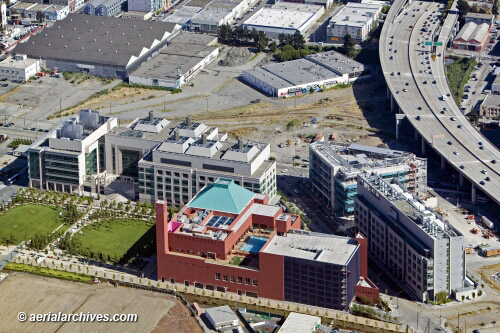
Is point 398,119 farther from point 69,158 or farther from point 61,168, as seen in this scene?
point 61,168

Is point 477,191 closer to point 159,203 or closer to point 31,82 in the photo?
point 159,203

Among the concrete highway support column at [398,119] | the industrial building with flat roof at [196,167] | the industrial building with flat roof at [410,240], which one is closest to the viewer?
the industrial building with flat roof at [410,240]

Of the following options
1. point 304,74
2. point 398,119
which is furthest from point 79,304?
point 304,74

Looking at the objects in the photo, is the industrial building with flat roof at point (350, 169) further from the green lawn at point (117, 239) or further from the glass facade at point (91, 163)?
the glass facade at point (91, 163)

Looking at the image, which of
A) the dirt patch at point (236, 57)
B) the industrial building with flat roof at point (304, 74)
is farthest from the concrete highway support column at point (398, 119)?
the dirt patch at point (236, 57)

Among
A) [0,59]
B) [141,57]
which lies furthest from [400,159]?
[0,59]

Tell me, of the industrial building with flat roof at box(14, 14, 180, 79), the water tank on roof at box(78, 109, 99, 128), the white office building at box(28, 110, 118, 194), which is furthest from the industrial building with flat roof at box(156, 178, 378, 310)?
the industrial building with flat roof at box(14, 14, 180, 79)

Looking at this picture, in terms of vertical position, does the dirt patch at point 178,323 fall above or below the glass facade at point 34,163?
below
